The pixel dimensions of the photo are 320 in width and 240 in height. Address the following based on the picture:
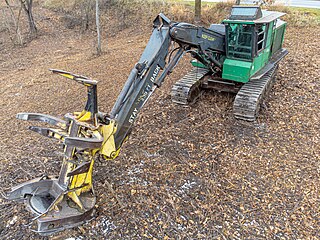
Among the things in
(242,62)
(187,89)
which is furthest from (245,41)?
(187,89)

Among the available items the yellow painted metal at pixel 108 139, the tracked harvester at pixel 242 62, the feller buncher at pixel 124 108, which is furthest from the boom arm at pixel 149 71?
the tracked harvester at pixel 242 62

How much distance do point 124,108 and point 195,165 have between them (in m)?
1.95

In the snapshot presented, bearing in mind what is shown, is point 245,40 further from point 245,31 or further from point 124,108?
point 124,108

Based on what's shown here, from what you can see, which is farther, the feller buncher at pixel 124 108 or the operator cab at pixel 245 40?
the operator cab at pixel 245 40

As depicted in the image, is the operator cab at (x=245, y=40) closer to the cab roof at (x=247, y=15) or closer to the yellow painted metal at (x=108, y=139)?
the cab roof at (x=247, y=15)

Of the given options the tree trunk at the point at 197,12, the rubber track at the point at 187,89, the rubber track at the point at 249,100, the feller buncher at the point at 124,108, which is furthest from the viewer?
the tree trunk at the point at 197,12

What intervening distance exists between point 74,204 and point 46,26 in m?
15.3

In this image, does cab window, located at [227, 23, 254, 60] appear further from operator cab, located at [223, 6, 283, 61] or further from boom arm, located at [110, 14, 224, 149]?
boom arm, located at [110, 14, 224, 149]

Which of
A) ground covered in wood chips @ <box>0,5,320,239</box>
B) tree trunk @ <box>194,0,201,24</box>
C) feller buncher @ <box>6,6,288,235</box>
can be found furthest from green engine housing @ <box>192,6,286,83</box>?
tree trunk @ <box>194,0,201,24</box>

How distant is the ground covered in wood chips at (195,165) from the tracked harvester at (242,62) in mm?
345

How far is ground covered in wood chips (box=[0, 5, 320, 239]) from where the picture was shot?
419 centimetres

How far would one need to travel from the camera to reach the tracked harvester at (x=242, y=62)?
20.4 feet

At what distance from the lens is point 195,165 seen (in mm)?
5367

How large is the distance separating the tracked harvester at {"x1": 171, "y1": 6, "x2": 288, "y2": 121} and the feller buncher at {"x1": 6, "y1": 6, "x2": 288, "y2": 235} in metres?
0.02
